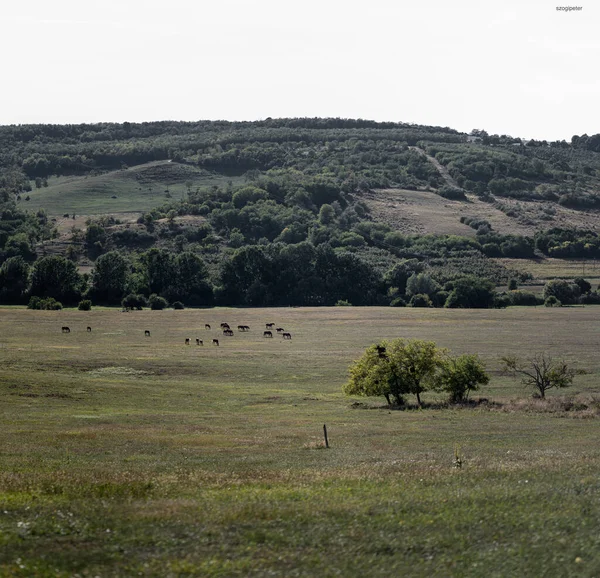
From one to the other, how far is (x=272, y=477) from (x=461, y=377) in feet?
117

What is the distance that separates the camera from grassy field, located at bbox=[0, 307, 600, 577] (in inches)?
641

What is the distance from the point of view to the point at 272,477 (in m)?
25.3

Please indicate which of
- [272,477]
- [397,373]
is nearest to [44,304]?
[397,373]

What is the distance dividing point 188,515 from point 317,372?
55691mm

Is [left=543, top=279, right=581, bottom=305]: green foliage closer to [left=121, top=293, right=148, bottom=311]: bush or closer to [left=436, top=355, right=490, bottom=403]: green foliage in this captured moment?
[left=121, top=293, right=148, bottom=311]: bush

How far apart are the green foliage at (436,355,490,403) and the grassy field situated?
215 centimetres

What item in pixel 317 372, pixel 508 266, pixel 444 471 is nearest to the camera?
pixel 444 471

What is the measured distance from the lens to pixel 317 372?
244 feet

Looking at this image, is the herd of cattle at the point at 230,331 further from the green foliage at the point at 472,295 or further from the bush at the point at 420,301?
the green foliage at the point at 472,295

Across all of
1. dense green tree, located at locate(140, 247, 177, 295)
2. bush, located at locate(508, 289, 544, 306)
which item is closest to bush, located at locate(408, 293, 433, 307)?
bush, located at locate(508, 289, 544, 306)

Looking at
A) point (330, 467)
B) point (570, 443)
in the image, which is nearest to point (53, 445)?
point (330, 467)

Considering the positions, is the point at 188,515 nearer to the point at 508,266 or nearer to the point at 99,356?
the point at 99,356

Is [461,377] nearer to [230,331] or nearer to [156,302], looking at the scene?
[230,331]

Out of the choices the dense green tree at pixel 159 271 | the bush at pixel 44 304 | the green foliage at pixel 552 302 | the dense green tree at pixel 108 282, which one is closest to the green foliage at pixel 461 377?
the bush at pixel 44 304
